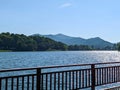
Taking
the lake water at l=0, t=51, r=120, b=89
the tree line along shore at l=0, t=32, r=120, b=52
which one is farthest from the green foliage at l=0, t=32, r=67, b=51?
the lake water at l=0, t=51, r=120, b=89

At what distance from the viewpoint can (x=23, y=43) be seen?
115438 mm

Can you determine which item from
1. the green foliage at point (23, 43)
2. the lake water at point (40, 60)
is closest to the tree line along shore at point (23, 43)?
the green foliage at point (23, 43)

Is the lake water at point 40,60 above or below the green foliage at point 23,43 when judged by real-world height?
below

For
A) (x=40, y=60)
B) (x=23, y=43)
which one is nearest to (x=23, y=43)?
(x=23, y=43)

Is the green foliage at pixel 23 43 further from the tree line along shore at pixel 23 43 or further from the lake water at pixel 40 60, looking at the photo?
the lake water at pixel 40 60

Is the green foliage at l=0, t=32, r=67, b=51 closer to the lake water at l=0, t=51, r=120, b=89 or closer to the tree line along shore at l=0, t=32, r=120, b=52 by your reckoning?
the tree line along shore at l=0, t=32, r=120, b=52

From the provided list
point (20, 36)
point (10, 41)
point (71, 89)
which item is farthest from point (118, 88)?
point (20, 36)

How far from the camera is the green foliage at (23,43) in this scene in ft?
346

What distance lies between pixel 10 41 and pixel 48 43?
3012cm

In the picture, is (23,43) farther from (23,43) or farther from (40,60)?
(40,60)

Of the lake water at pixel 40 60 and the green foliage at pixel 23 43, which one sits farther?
the green foliage at pixel 23 43

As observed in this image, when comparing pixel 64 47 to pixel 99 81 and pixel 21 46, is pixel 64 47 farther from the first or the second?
pixel 99 81

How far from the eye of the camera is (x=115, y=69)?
11.5 m

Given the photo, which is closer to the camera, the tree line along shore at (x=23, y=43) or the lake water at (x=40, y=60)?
the lake water at (x=40, y=60)
